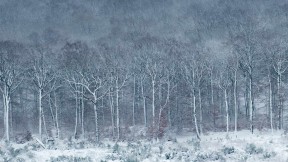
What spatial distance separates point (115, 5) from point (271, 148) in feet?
326

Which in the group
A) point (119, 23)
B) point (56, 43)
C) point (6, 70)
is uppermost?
point (119, 23)

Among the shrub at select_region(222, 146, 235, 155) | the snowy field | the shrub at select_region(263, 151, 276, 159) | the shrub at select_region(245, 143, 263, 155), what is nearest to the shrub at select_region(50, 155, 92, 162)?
the snowy field

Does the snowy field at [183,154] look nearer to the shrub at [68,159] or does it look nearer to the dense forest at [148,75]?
the shrub at [68,159]

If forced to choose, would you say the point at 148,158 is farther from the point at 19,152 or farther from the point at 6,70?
the point at 6,70

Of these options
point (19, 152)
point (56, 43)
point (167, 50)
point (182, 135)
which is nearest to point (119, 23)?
point (56, 43)

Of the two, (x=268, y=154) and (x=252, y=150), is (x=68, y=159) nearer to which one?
(x=252, y=150)

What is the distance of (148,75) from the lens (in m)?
37.4

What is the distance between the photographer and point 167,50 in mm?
49031

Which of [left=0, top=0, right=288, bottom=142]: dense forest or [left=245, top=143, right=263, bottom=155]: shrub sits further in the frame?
[left=0, top=0, right=288, bottom=142]: dense forest

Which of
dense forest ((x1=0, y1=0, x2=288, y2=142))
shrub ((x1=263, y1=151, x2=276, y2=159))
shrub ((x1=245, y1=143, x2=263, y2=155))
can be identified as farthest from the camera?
dense forest ((x1=0, y1=0, x2=288, y2=142))

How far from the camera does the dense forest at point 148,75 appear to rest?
111ft

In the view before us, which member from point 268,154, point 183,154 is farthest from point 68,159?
point 268,154

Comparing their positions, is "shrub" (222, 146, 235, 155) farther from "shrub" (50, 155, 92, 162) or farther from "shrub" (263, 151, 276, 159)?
"shrub" (50, 155, 92, 162)

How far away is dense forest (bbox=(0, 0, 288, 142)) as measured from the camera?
33688 mm
